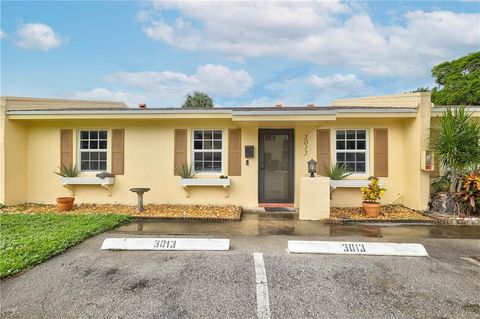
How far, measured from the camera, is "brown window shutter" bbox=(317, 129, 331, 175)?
304 inches

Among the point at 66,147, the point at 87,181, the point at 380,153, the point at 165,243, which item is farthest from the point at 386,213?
the point at 66,147

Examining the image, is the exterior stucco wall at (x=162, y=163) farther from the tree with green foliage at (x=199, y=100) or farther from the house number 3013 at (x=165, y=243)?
the tree with green foliage at (x=199, y=100)

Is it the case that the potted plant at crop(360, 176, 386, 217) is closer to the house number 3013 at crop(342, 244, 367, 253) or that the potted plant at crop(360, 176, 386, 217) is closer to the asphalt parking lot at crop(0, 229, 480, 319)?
the asphalt parking lot at crop(0, 229, 480, 319)

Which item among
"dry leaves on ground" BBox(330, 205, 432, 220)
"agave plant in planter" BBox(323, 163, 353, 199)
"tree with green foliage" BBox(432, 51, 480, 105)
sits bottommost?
"dry leaves on ground" BBox(330, 205, 432, 220)

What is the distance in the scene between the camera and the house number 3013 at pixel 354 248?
4.16 metres

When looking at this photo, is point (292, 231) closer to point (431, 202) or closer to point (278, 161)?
point (278, 161)

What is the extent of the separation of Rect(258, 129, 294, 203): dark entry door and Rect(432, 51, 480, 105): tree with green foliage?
55.7 ft

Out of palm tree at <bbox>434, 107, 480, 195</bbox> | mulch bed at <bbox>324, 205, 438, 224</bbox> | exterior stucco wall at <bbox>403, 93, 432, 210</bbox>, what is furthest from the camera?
exterior stucco wall at <bbox>403, 93, 432, 210</bbox>

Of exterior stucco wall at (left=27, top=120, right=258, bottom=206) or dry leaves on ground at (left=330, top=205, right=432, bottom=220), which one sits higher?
exterior stucco wall at (left=27, top=120, right=258, bottom=206)

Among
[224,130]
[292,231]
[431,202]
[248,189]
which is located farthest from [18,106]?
[431,202]

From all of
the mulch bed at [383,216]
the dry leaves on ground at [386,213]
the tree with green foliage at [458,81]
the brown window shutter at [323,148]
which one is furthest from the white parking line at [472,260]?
the tree with green foliage at [458,81]

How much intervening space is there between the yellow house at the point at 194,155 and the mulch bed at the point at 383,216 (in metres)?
0.43

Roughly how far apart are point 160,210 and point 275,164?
3.56m

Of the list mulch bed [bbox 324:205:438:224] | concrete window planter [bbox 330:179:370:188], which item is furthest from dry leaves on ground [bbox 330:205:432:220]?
concrete window planter [bbox 330:179:370:188]
